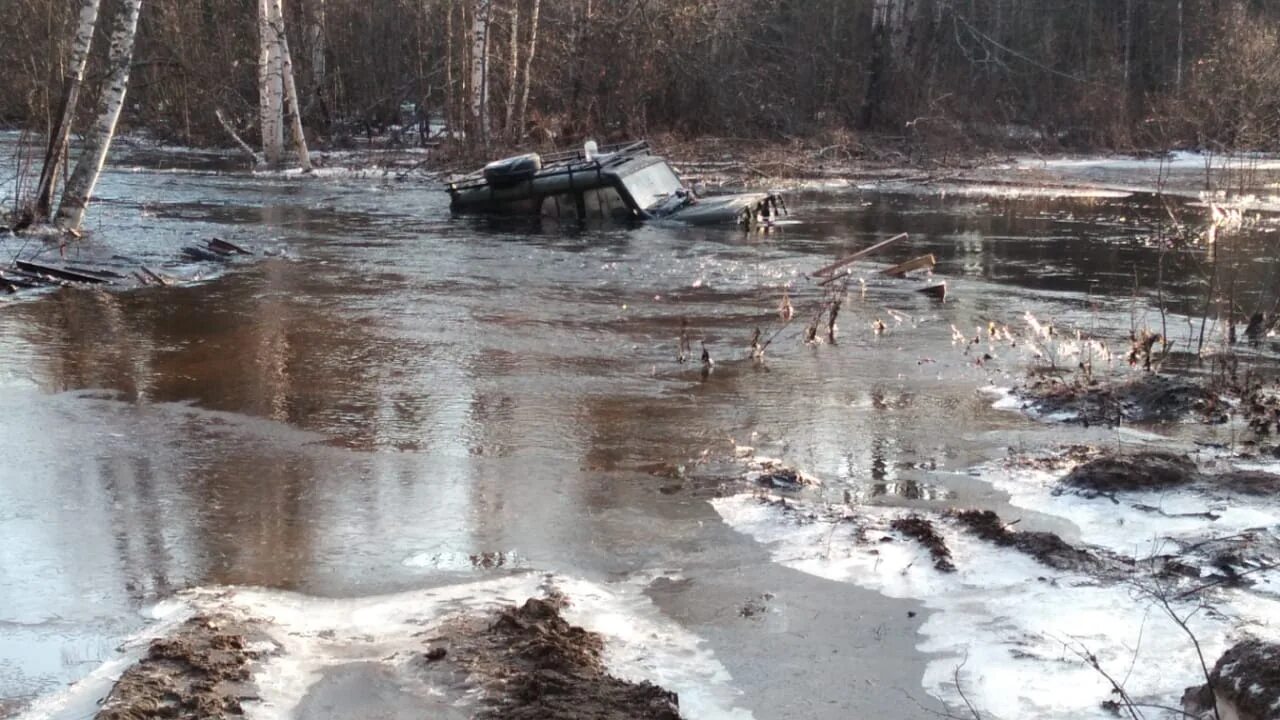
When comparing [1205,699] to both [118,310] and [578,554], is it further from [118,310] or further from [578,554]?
[118,310]

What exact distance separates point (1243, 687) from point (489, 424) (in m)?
4.59

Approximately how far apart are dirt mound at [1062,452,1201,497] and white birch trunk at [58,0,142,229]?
38.2 feet

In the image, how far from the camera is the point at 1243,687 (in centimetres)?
358

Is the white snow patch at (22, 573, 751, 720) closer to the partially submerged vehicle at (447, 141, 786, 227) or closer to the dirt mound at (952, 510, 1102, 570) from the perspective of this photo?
the dirt mound at (952, 510, 1102, 570)

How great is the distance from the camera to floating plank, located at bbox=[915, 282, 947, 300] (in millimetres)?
11727

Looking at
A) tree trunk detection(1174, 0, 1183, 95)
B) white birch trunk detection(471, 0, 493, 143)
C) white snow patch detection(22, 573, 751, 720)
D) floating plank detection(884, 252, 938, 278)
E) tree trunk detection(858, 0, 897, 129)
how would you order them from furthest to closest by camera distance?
tree trunk detection(1174, 0, 1183, 95)
tree trunk detection(858, 0, 897, 129)
white birch trunk detection(471, 0, 493, 143)
floating plank detection(884, 252, 938, 278)
white snow patch detection(22, 573, 751, 720)

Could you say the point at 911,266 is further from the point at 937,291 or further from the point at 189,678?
the point at 189,678

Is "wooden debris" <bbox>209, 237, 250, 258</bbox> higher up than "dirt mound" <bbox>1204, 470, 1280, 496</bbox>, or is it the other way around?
"wooden debris" <bbox>209, 237, 250, 258</bbox>

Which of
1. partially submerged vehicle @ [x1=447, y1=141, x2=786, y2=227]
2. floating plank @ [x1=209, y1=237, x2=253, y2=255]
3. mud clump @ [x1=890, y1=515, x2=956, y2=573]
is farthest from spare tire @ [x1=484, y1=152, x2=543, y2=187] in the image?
mud clump @ [x1=890, y1=515, x2=956, y2=573]

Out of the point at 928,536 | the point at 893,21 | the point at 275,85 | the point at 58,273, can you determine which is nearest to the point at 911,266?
the point at 928,536

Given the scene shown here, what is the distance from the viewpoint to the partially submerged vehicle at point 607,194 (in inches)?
632

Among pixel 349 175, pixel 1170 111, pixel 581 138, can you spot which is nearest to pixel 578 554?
pixel 349 175

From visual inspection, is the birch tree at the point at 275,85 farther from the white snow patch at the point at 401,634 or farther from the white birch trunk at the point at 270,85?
the white snow patch at the point at 401,634

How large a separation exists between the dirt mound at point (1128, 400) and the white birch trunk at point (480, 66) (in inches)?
773
